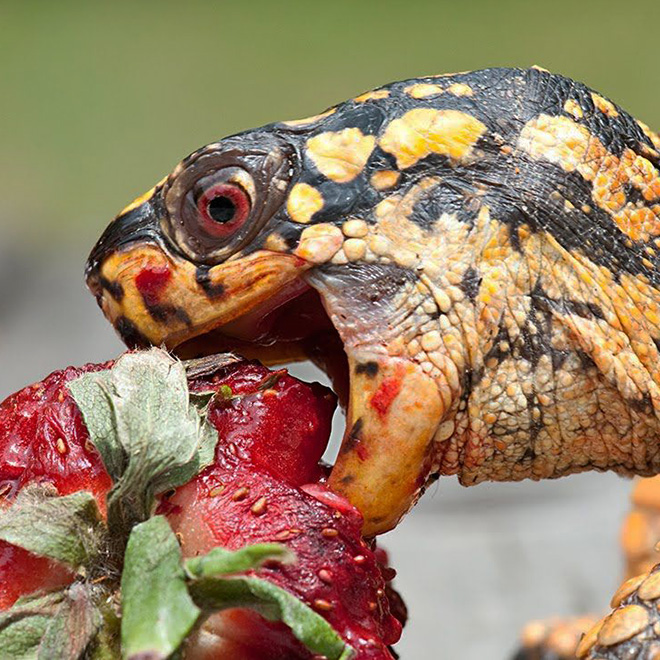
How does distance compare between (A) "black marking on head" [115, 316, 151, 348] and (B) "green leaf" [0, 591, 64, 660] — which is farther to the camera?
(A) "black marking on head" [115, 316, 151, 348]

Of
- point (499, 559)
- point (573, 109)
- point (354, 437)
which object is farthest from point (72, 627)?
point (499, 559)

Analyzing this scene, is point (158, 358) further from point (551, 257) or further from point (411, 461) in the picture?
point (551, 257)

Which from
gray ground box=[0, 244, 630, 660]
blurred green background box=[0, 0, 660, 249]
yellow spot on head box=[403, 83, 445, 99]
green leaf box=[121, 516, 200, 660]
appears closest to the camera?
green leaf box=[121, 516, 200, 660]

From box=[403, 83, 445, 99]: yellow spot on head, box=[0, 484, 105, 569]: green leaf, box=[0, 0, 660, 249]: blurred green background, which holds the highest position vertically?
box=[0, 0, 660, 249]: blurred green background

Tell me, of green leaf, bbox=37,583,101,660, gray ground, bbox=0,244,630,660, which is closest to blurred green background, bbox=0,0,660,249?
gray ground, bbox=0,244,630,660

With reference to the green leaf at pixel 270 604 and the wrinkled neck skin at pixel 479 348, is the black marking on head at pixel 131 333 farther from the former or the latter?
the green leaf at pixel 270 604

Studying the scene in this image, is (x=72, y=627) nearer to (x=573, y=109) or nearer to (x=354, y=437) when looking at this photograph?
(x=354, y=437)

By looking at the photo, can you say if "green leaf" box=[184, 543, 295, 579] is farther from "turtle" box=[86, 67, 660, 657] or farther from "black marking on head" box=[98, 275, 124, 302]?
"black marking on head" box=[98, 275, 124, 302]
